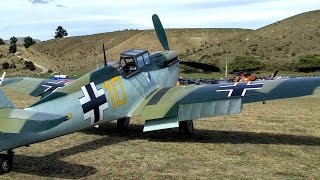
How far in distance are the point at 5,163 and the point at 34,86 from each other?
8.30 metres

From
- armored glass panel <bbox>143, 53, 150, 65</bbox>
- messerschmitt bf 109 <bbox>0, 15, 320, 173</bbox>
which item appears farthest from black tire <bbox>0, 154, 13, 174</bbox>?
armored glass panel <bbox>143, 53, 150, 65</bbox>

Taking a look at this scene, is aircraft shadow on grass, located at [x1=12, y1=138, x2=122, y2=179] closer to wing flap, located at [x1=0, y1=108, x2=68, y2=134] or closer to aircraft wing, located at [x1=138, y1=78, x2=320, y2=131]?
wing flap, located at [x1=0, y1=108, x2=68, y2=134]

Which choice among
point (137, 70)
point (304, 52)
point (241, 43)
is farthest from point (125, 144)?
point (241, 43)

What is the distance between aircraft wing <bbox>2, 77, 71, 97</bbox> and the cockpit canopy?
377 centimetres

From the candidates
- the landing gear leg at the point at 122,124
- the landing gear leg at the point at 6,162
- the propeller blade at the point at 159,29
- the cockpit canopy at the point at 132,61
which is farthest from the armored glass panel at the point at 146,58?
the landing gear leg at the point at 6,162

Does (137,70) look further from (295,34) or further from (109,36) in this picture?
(109,36)

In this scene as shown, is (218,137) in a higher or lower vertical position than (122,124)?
lower

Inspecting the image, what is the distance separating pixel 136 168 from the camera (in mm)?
8898

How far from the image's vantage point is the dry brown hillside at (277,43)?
83.4 meters

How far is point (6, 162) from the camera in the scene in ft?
27.1

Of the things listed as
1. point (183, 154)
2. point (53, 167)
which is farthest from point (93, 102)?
point (183, 154)

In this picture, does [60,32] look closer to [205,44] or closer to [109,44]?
[109,44]

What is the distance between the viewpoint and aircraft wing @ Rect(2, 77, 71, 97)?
52.1ft

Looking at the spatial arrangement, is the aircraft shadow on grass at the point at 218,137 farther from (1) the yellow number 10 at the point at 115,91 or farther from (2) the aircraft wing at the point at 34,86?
(2) the aircraft wing at the point at 34,86
